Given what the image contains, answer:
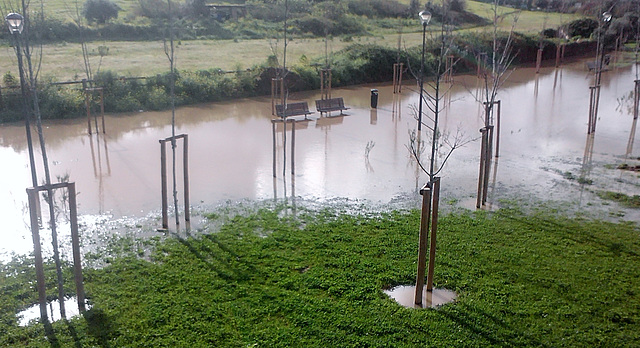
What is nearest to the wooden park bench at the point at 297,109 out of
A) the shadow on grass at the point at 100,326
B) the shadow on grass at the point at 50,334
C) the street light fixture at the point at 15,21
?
the street light fixture at the point at 15,21

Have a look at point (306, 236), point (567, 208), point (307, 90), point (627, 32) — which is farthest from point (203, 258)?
point (627, 32)

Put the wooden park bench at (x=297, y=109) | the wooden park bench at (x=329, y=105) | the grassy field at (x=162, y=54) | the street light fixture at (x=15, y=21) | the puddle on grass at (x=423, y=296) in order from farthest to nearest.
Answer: the grassy field at (x=162, y=54) → the wooden park bench at (x=329, y=105) → the wooden park bench at (x=297, y=109) → the puddle on grass at (x=423, y=296) → the street light fixture at (x=15, y=21)

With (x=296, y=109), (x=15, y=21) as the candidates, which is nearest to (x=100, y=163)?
(x=296, y=109)

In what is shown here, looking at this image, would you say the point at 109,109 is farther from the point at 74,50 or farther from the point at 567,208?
the point at 567,208

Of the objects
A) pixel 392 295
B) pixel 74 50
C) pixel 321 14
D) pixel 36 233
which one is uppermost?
pixel 321 14

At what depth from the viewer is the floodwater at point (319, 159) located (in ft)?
46.1

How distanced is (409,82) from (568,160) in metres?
17.2

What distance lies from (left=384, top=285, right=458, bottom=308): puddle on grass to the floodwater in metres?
4.51

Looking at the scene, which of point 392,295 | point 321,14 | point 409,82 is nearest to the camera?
point 392,295

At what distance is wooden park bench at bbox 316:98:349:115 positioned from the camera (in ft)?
77.7

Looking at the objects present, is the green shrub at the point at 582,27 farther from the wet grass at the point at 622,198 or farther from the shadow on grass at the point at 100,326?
the shadow on grass at the point at 100,326

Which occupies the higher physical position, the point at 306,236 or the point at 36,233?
the point at 36,233

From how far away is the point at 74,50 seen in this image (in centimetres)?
3428

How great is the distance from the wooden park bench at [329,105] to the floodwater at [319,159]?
39 centimetres
